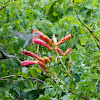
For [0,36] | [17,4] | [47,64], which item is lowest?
[47,64]

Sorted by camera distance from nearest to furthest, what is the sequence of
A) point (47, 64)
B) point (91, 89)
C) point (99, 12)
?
1. point (91, 89)
2. point (47, 64)
3. point (99, 12)

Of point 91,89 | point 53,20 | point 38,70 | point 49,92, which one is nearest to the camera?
point 91,89

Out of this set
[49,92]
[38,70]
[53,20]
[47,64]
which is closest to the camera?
[47,64]

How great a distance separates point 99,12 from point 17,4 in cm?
96

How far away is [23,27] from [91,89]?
36.8 inches

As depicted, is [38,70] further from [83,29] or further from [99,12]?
[99,12]

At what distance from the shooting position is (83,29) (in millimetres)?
1717

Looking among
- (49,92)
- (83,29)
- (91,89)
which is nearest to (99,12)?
(83,29)

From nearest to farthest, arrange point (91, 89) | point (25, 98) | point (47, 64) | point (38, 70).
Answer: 1. point (91, 89)
2. point (47, 64)
3. point (38, 70)
4. point (25, 98)

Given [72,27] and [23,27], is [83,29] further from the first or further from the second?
[23,27]

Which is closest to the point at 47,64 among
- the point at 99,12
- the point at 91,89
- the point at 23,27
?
the point at 91,89

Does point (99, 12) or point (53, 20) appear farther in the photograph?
point (99, 12)

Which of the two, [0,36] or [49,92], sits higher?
[0,36]

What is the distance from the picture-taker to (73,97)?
1.27 meters
